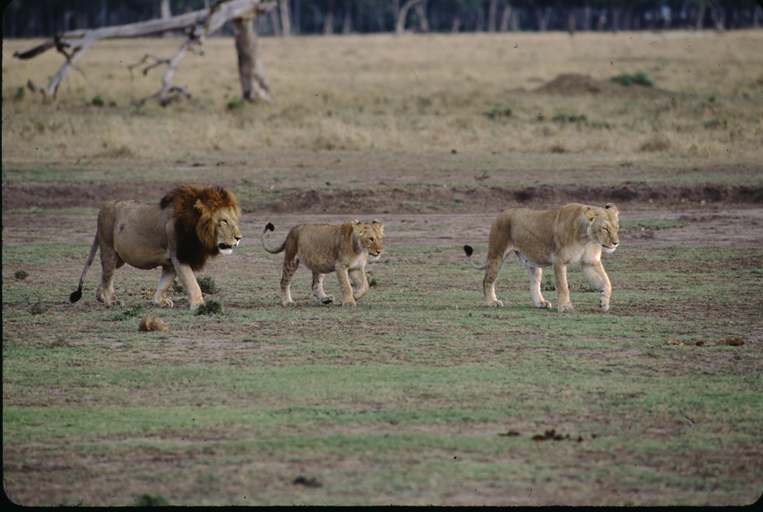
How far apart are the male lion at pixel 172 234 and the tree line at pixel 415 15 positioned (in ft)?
206

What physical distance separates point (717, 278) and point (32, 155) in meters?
15.6

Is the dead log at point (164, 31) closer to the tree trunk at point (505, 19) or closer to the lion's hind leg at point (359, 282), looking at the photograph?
the lion's hind leg at point (359, 282)

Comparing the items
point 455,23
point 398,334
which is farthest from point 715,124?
point 455,23

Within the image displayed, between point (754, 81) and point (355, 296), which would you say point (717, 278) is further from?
point (754, 81)

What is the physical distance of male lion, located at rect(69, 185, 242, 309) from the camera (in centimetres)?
908

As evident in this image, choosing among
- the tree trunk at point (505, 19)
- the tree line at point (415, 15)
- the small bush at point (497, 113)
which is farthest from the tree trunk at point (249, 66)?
the tree trunk at point (505, 19)

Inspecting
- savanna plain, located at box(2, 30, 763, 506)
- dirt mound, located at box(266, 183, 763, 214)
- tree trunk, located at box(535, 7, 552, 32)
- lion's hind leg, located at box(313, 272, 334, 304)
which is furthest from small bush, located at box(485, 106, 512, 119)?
tree trunk, located at box(535, 7, 552, 32)

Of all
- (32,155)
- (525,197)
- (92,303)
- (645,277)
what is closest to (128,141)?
(32,155)

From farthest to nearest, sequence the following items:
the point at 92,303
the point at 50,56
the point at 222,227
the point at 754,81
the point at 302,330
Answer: the point at 50,56, the point at 754,81, the point at 92,303, the point at 222,227, the point at 302,330

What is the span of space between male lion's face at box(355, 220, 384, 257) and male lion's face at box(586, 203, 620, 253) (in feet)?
6.82

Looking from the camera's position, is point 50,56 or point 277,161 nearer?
point 277,161

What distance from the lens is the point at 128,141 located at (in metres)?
21.3

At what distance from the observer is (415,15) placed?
10456cm

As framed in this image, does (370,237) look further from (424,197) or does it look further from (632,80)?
(632,80)
